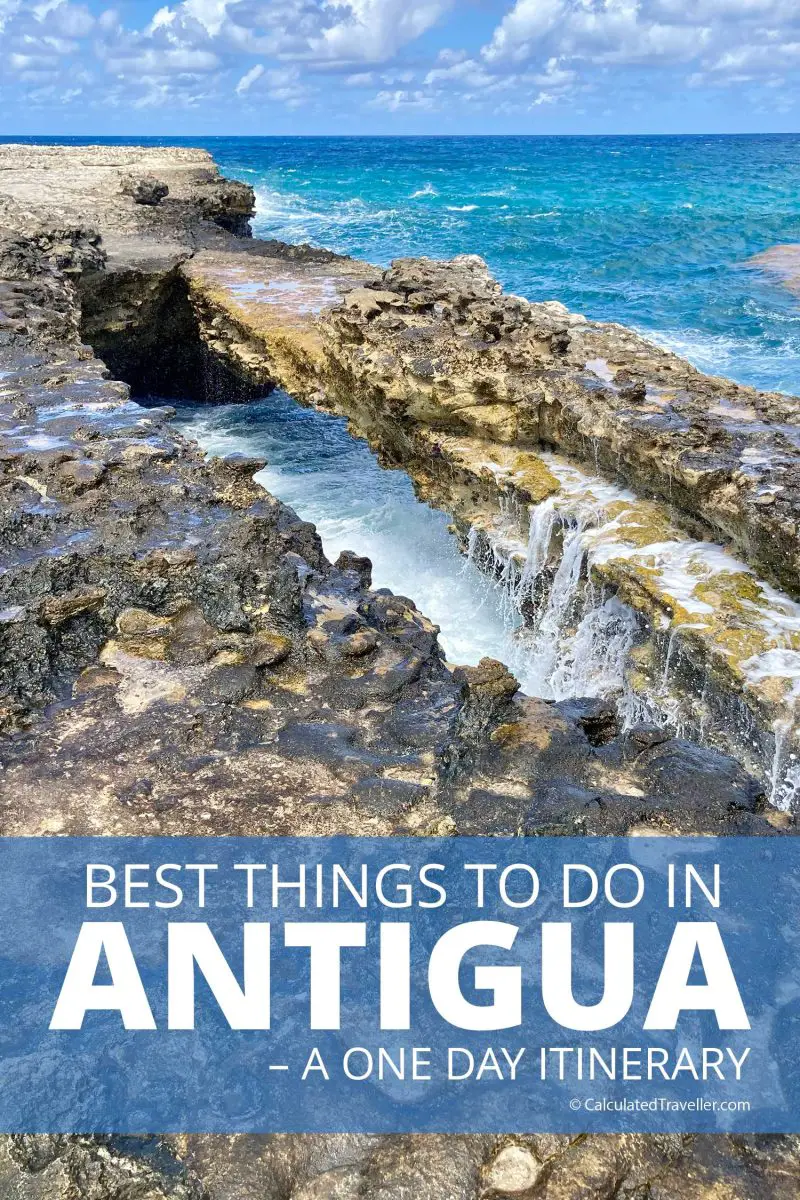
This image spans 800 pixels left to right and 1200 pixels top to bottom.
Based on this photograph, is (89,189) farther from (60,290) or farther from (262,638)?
(262,638)

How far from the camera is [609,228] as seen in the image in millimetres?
32406

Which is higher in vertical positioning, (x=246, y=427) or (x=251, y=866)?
(x=251, y=866)

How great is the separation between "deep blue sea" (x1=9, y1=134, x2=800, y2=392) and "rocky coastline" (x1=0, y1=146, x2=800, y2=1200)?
357 inches

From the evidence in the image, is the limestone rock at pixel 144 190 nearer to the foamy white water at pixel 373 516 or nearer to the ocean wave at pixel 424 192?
the foamy white water at pixel 373 516

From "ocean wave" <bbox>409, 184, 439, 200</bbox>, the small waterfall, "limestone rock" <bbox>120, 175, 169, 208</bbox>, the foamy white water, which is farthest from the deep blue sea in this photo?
the small waterfall

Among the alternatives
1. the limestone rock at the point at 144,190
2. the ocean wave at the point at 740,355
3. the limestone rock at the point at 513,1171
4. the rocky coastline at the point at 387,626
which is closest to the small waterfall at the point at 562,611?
the rocky coastline at the point at 387,626

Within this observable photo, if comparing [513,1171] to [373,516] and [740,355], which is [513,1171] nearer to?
[373,516]

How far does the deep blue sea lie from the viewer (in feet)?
65.1

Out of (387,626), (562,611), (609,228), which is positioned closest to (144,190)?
(562,611)

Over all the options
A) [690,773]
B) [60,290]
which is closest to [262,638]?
[690,773]

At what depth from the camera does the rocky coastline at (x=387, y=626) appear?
2.47m

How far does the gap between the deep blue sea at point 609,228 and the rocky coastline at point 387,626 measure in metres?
9.07

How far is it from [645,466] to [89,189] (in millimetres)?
13767

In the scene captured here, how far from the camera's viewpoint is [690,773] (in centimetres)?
368
